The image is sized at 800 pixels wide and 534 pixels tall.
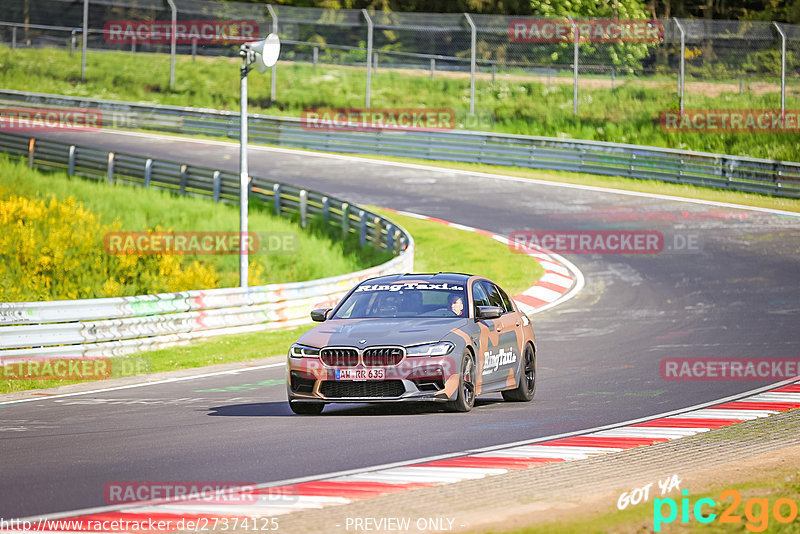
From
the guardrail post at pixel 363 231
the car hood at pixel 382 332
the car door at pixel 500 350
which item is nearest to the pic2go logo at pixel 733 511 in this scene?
the car hood at pixel 382 332

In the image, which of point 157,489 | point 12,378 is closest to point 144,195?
point 12,378

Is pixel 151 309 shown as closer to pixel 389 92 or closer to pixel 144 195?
pixel 144 195

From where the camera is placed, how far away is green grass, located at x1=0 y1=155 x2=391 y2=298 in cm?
2667

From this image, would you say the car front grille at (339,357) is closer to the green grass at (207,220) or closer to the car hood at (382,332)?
the car hood at (382,332)

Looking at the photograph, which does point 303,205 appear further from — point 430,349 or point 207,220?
point 430,349

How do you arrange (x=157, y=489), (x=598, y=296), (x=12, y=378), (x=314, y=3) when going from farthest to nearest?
(x=314, y=3), (x=598, y=296), (x=12, y=378), (x=157, y=489)

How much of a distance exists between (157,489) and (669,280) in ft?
57.3

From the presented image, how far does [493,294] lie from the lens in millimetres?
13000

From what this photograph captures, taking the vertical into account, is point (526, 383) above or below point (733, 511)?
below

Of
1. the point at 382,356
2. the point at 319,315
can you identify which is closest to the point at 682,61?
the point at 319,315

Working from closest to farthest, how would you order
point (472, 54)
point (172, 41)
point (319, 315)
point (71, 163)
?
point (319, 315) < point (71, 163) < point (472, 54) < point (172, 41)

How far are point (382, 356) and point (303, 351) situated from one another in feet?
2.63

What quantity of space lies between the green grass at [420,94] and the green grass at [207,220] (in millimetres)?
13018

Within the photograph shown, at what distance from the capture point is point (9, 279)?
23844 mm
